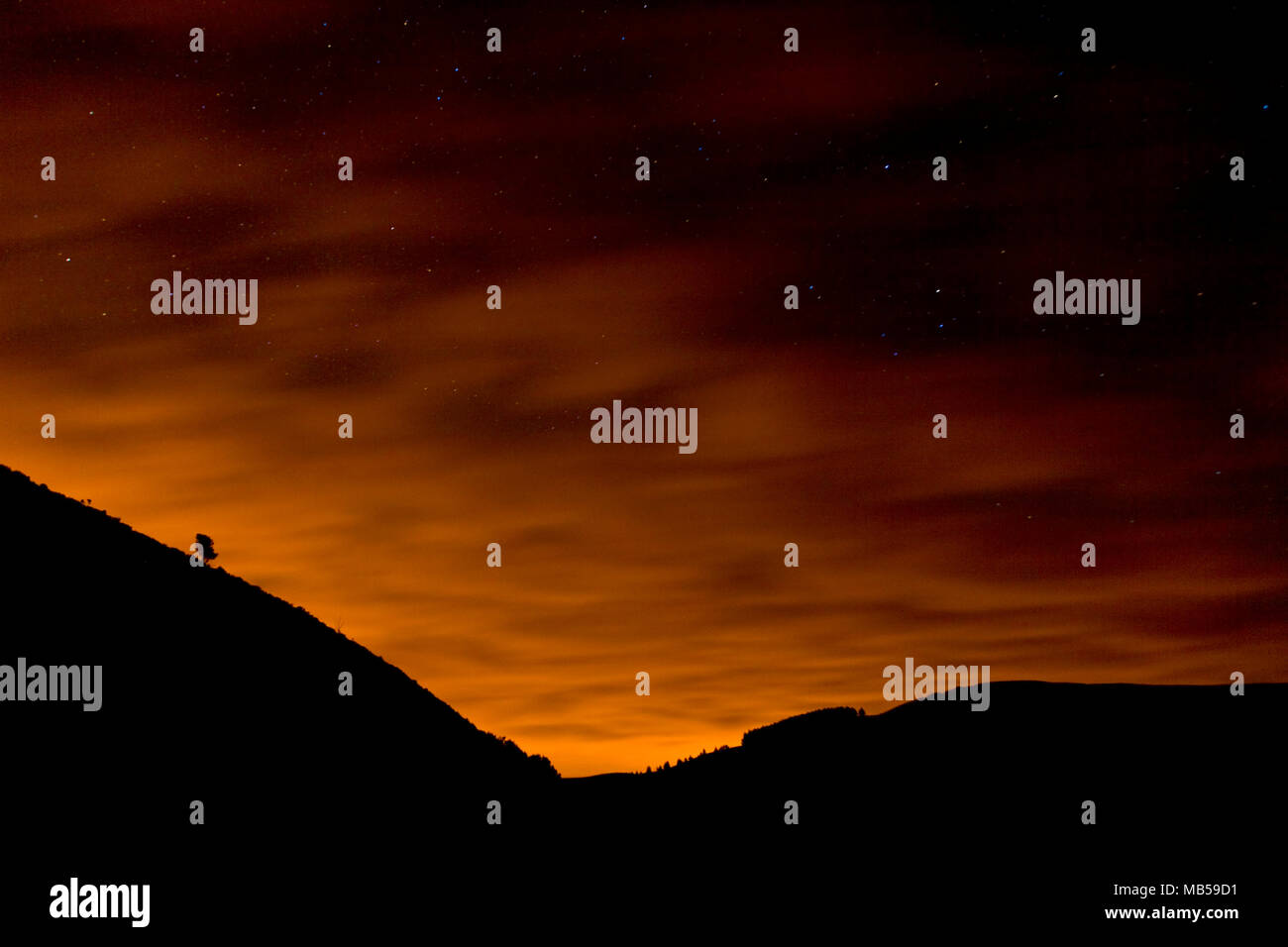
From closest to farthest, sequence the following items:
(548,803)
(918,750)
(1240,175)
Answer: (1240,175), (548,803), (918,750)

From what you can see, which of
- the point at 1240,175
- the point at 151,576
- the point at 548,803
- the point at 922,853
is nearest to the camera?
the point at 1240,175

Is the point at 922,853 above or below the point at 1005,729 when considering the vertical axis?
below

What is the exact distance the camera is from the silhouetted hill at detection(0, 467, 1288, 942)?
94.2 ft

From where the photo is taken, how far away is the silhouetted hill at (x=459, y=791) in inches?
1131

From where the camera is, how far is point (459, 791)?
40312 millimetres

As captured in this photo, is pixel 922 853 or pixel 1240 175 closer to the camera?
pixel 1240 175

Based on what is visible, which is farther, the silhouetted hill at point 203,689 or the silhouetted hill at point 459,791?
the silhouetted hill at point 203,689

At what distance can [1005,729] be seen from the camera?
161 feet

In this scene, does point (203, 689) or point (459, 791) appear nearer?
point (203, 689)

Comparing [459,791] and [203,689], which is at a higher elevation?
[203,689]

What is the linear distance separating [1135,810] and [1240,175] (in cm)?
2435

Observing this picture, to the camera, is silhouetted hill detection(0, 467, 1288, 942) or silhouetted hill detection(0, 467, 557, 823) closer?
silhouetted hill detection(0, 467, 1288, 942)
